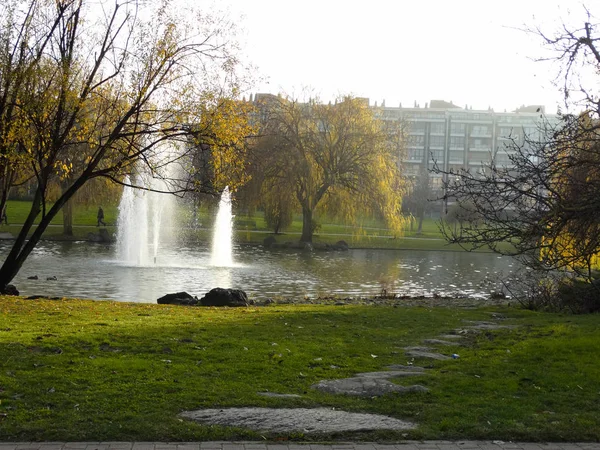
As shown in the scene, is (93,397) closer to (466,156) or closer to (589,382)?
(589,382)

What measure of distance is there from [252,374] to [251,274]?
22.4 m

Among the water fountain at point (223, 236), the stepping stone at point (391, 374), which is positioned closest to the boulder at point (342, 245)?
the water fountain at point (223, 236)

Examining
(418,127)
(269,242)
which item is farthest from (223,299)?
(418,127)

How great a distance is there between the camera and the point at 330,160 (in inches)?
2003

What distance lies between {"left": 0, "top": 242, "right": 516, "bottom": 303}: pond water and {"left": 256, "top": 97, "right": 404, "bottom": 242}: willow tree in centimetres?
496

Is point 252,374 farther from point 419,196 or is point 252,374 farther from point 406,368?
point 419,196

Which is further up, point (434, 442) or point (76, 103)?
point (76, 103)

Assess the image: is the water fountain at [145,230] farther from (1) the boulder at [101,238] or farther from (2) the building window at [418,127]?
(2) the building window at [418,127]

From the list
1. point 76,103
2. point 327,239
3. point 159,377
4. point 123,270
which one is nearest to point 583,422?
point 159,377

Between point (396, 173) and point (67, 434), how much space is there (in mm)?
47051

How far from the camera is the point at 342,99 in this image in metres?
53.2

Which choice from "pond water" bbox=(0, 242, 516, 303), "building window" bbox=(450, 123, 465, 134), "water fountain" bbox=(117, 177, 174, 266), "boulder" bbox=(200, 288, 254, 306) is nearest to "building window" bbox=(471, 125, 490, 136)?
"building window" bbox=(450, 123, 465, 134)

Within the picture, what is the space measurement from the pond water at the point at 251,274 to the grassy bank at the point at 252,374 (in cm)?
972

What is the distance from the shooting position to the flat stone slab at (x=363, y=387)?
789cm
